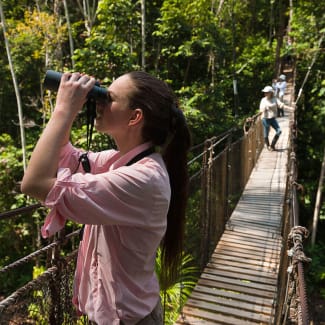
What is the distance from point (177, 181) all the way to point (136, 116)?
244mm

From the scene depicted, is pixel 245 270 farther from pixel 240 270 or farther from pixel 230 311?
pixel 230 311

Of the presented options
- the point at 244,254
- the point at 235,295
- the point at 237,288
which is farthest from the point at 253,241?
the point at 235,295

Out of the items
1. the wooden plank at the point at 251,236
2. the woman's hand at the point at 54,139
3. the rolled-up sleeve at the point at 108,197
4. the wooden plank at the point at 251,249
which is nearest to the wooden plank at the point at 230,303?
the wooden plank at the point at 251,249

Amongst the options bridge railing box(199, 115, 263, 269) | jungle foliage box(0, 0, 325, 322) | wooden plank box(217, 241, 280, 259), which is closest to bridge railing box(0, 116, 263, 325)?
bridge railing box(199, 115, 263, 269)

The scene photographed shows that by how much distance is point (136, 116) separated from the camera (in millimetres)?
899

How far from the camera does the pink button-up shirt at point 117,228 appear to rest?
0.75 metres

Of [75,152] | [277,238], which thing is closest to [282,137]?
[277,238]

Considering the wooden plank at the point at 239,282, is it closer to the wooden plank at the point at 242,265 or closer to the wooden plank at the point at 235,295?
the wooden plank at the point at 235,295

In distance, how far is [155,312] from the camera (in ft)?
3.21

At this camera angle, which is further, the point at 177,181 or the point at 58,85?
the point at 177,181

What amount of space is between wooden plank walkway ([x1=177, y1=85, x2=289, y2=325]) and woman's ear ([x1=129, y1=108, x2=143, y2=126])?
218cm

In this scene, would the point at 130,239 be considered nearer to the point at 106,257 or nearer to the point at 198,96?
the point at 106,257

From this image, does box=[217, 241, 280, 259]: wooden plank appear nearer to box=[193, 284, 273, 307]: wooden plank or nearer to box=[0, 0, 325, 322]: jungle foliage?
box=[193, 284, 273, 307]: wooden plank

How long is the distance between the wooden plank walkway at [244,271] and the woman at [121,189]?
1.96 m
